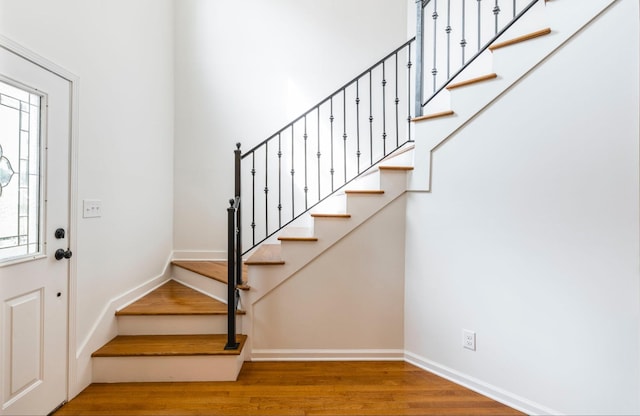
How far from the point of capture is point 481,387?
2.17 metres

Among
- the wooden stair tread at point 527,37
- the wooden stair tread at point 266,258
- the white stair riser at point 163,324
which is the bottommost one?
the white stair riser at point 163,324

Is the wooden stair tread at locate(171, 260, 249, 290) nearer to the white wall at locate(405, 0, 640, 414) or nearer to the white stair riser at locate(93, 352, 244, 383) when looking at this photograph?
the white stair riser at locate(93, 352, 244, 383)

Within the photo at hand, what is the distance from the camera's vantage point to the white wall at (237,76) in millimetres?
3676

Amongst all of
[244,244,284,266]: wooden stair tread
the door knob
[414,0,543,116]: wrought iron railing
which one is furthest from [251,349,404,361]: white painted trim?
[414,0,543,116]: wrought iron railing

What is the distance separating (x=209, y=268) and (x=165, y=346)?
984 millimetres

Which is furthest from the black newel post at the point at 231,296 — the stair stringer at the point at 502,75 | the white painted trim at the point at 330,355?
the stair stringer at the point at 502,75

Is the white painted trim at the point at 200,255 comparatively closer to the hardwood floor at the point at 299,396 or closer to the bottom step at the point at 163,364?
the bottom step at the point at 163,364

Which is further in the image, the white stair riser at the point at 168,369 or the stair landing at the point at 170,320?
the stair landing at the point at 170,320

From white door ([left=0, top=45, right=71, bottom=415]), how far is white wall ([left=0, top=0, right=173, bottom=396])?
14 centimetres

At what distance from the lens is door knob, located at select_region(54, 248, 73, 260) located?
1975mm

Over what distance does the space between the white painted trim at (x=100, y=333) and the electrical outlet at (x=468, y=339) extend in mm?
2643

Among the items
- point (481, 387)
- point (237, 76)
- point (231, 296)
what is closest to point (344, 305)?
point (231, 296)

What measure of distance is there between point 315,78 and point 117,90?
79.6 inches

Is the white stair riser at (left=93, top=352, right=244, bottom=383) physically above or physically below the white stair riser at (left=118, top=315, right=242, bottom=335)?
below
